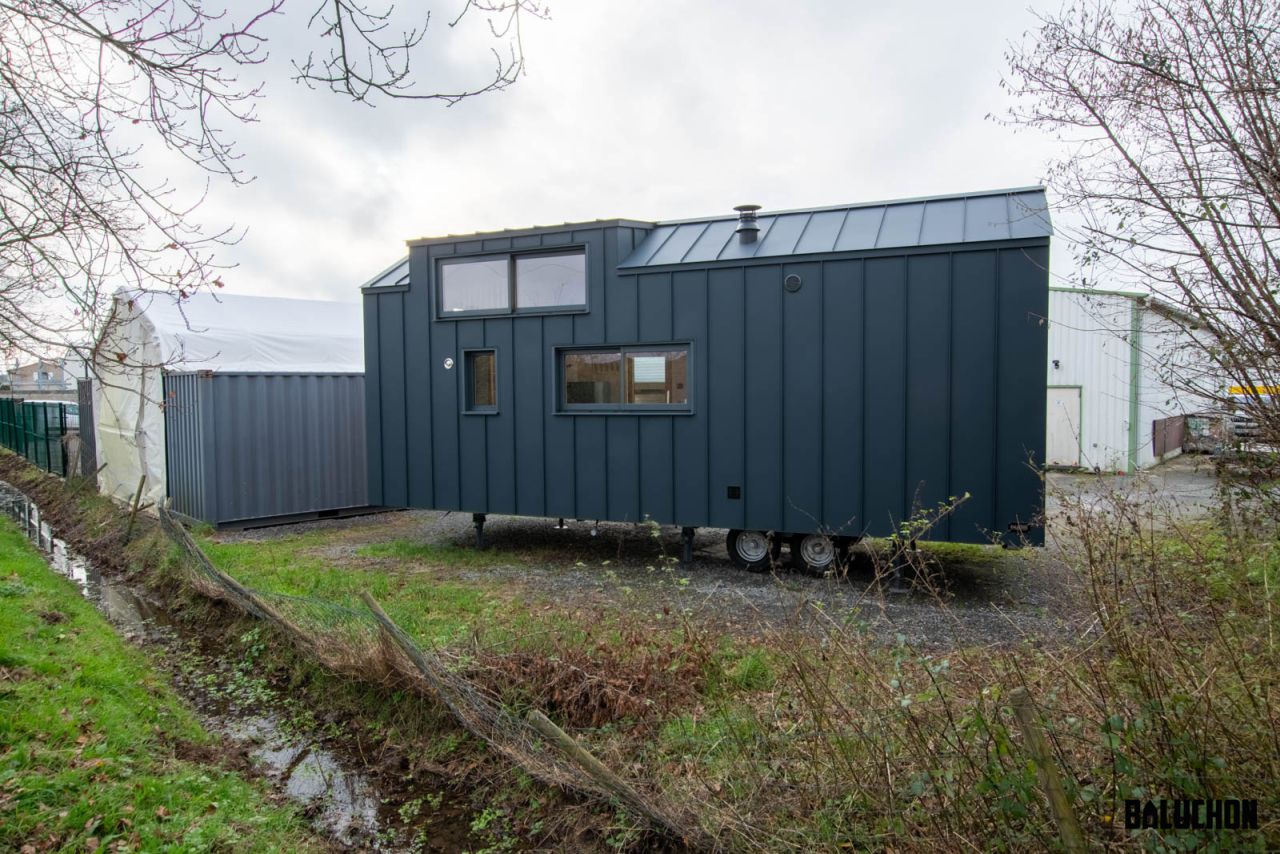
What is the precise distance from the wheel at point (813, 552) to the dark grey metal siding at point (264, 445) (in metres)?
6.36

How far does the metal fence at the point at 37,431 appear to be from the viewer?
62.1 ft

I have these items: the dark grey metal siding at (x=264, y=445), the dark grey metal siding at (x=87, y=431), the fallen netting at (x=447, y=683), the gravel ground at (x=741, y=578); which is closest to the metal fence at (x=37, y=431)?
the dark grey metal siding at (x=87, y=431)

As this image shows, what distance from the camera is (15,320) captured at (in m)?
5.03

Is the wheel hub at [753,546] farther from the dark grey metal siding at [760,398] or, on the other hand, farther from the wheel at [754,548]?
the dark grey metal siding at [760,398]

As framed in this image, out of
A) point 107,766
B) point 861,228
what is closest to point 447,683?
point 107,766

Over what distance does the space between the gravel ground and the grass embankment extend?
96.1 inches

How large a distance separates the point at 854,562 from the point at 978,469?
2.11 metres

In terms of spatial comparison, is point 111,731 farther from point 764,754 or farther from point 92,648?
point 764,754

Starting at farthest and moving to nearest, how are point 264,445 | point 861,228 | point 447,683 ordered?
1. point 264,445
2. point 861,228
3. point 447,683

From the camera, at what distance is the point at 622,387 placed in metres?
9.41

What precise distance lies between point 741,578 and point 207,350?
9741 mm

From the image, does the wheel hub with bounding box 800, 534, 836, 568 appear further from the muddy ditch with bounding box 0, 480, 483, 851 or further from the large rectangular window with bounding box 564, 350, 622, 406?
the muddy ditch with bounding box 0, 480, 483, 851

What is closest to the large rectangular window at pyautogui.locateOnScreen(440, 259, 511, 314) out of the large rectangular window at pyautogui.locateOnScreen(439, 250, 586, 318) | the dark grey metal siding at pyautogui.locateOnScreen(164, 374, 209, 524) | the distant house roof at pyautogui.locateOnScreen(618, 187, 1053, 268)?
the large rectangular window at pyautogui.locateOnScreen(439, 250, 586, 318)

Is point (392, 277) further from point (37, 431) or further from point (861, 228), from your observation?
point (37, 431)
